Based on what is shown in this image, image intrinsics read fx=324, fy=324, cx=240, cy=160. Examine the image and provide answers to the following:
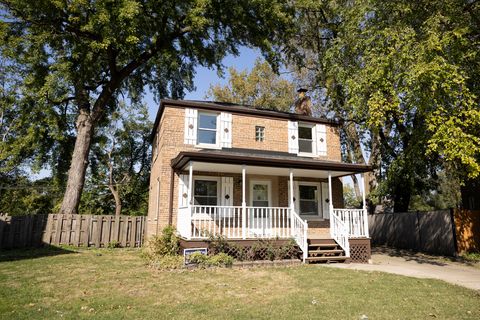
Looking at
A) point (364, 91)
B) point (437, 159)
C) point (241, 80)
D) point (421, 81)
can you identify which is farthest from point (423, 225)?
point (241, 80)

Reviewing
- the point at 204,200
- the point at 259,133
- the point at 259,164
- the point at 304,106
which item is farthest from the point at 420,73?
the point at 204,200

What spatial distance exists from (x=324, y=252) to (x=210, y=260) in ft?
13.9

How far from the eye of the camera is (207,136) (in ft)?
46.7

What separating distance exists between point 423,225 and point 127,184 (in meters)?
24.7

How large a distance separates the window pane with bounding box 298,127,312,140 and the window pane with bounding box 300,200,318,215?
3401 mm

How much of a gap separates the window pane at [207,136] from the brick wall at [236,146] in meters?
0.62

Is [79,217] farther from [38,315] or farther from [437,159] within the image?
[437,159]

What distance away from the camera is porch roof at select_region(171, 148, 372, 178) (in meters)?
11.0

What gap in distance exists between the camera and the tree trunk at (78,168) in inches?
679

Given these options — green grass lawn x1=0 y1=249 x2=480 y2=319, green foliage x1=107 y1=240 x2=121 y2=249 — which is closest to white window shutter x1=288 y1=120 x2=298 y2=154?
green grass lawn x1=0 y1=249 x2=480 y2=319

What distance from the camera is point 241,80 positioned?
32.7 m

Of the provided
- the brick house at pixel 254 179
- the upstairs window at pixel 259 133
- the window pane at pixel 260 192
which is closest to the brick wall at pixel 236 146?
the brick house at pixel 254 179

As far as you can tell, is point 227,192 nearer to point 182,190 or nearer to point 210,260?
point 182,190

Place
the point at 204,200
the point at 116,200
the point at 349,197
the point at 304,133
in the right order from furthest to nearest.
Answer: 1. the point at 349,197
2. the point at 116,200
3. the point at 304,133
4. the point at 204,200
